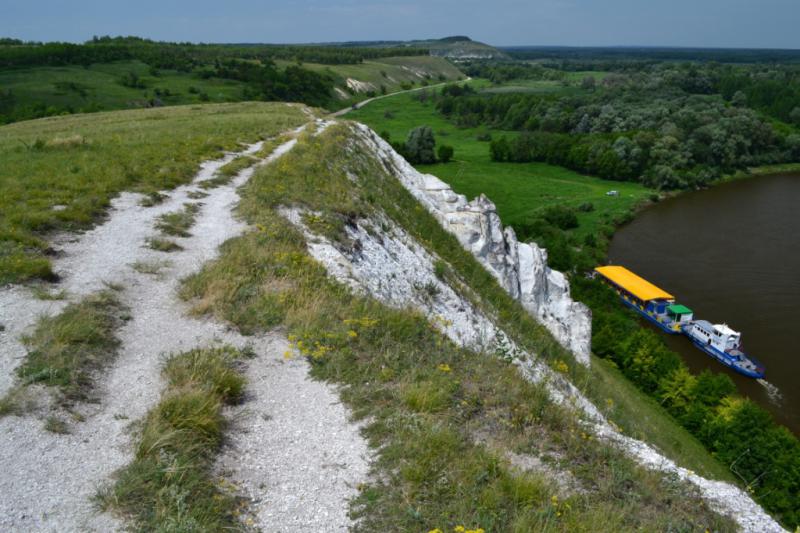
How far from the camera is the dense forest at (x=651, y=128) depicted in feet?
284

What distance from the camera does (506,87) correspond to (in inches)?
7333

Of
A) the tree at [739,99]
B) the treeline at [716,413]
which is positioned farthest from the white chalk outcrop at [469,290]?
the tree at [739,99]

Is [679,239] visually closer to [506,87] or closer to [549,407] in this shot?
[549,407]

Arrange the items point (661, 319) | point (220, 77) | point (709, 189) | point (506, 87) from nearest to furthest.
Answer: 1. point (661, 319)
2. point (709, 189)
3. point (220, 77)
4. point (506, 87)

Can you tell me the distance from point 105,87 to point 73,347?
9963 centimetres

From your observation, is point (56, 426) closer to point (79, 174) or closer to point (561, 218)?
point (79, 174)

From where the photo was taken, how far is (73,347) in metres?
7.88

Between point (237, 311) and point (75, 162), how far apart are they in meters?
13.9

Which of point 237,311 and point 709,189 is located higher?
point 237,311

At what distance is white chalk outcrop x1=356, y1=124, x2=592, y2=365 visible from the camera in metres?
24.3

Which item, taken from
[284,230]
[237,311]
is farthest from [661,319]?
[237,311]

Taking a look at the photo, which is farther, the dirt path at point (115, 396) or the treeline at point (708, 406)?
the treeline at point (708, 406)

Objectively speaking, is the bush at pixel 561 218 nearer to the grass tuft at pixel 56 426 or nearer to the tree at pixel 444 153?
the tree at pixel 444 153

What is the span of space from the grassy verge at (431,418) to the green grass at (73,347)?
1.65 m
